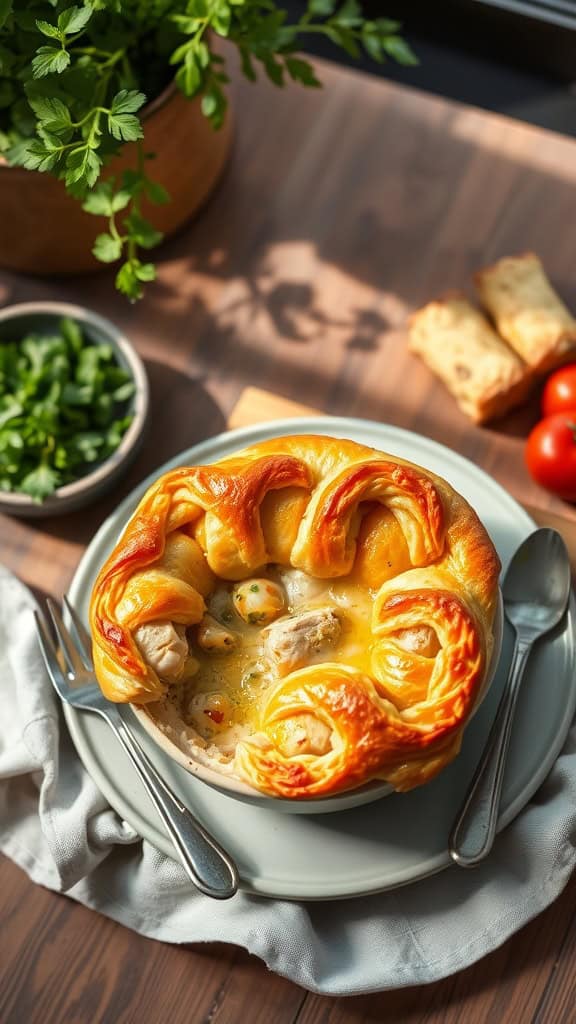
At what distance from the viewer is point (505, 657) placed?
1709 millimetres

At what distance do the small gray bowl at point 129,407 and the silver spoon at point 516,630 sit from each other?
723 mm

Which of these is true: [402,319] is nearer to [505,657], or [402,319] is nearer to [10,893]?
[505,657]

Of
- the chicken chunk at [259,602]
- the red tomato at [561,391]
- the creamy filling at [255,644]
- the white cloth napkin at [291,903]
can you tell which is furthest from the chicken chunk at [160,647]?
the red tomato at [561,391]

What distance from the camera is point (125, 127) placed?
153 cm

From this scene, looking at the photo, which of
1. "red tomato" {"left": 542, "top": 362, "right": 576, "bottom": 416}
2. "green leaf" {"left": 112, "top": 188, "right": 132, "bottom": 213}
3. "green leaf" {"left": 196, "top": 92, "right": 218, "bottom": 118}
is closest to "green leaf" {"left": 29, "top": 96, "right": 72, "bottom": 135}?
"green leaf" {"left": 112, "top": 188, "right": 132, "bottom": 213}

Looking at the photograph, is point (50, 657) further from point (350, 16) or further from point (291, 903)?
point (350, 16)

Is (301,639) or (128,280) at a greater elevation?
(128,280)

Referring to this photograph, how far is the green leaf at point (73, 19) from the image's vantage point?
1486mm

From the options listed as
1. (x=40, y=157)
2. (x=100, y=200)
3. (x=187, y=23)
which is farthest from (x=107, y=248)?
(x=187, y=23)

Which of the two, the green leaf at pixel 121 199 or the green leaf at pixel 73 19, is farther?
the green leaf at pixel 121 199

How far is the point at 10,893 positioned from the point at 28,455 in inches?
30.6

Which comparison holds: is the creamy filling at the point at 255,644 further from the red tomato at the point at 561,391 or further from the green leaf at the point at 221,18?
the green leaf at the point at 221,18

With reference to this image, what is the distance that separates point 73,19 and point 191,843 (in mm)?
1217

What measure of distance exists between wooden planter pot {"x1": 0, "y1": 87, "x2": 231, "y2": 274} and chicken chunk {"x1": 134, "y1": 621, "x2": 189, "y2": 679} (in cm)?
88
